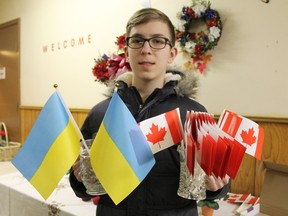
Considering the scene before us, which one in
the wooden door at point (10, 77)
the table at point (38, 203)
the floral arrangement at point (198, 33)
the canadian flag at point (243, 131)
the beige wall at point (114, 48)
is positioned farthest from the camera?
the wooden door at point (10, 77)

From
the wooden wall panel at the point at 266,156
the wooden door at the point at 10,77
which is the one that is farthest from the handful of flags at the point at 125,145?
the wooden door at the point at 10,77

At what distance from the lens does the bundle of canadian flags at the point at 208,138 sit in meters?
0.66

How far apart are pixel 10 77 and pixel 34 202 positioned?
7.90 feet

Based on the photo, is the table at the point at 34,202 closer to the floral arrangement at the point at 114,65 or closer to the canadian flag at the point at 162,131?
the floral arrangement at the point at 114,65

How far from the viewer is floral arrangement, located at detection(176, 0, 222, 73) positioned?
171cm

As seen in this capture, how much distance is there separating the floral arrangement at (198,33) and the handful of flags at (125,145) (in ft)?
3.49

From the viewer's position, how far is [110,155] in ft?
2.17

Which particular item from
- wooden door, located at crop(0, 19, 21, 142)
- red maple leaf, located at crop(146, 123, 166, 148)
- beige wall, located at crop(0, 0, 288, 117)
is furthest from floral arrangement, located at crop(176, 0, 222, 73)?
wooden door, located at crop(0, 19, 21, 142)

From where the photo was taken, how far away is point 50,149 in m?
0.72

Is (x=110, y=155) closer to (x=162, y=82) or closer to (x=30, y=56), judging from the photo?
(x=162, y=82)

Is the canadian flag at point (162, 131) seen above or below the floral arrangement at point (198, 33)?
below

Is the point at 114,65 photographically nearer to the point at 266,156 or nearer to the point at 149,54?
the point at 149,54

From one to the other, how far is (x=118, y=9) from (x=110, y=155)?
1979 mm

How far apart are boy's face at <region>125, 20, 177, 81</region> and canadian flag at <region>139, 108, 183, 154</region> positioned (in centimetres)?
21
